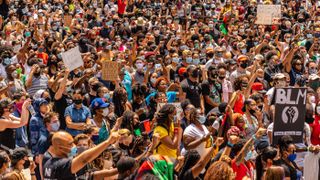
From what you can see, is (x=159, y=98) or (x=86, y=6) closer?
(x=159, y=98)

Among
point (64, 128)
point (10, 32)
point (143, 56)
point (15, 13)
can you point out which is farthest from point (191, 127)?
point (15, 13)

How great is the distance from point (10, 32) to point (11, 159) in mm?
10945

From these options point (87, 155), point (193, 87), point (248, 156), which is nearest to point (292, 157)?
point (248, 156)

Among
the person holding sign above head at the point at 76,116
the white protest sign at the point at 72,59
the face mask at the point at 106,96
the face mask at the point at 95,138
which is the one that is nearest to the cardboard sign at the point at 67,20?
the white protest sign at the point at 72,59

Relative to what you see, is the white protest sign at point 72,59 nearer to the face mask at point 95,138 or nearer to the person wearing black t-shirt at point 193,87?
the person wearing black t-shirt at point 193,87

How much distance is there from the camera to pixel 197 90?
483 inches

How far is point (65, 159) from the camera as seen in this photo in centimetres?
682

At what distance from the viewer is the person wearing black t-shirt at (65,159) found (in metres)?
6.68

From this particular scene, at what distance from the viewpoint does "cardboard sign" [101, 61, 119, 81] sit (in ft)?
40.9

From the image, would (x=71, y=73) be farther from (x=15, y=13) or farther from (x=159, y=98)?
(x=15, y=13)

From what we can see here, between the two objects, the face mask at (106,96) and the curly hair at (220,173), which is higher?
the curly hair at (220,173)

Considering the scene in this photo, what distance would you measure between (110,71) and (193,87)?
1309mm

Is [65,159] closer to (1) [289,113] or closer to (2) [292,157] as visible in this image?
(2) [292,157]

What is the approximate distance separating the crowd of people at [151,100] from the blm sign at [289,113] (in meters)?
0.10
